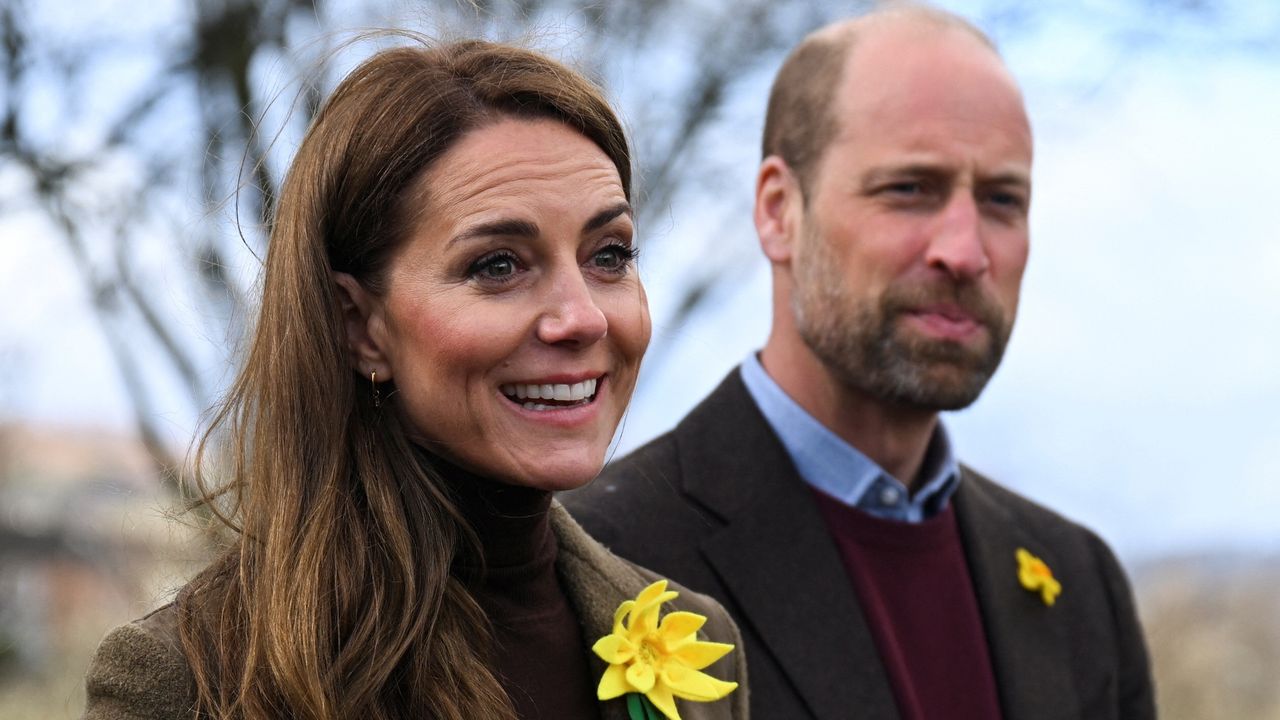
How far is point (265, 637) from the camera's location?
7.20 ft

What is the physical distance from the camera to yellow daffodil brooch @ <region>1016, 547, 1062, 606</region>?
12.1ft

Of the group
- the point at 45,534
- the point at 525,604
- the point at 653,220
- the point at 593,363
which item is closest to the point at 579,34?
the point at 593,363

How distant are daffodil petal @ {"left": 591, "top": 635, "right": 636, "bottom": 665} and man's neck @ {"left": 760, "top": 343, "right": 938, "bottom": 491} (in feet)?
3.84

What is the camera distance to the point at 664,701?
2582mm

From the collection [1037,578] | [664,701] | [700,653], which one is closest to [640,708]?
[664,701]

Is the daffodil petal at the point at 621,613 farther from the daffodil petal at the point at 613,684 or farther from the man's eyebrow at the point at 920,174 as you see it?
the man's eyebrow at the point at 920,174

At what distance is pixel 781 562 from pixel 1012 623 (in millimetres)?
648

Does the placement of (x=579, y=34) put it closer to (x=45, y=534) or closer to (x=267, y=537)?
(x=267, y=537)

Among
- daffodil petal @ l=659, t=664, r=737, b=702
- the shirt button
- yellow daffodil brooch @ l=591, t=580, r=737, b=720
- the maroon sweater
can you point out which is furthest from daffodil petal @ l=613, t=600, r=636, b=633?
the shirt button

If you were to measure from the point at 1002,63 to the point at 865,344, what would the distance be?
813 mm

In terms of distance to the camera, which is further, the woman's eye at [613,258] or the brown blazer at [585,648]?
the woman's eye at [613,258]

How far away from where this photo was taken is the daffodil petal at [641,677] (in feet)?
8.20

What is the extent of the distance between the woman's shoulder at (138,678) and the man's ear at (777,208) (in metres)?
1.98

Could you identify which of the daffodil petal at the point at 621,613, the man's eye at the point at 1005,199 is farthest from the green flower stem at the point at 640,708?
the man's eye at the point at 1005,199
